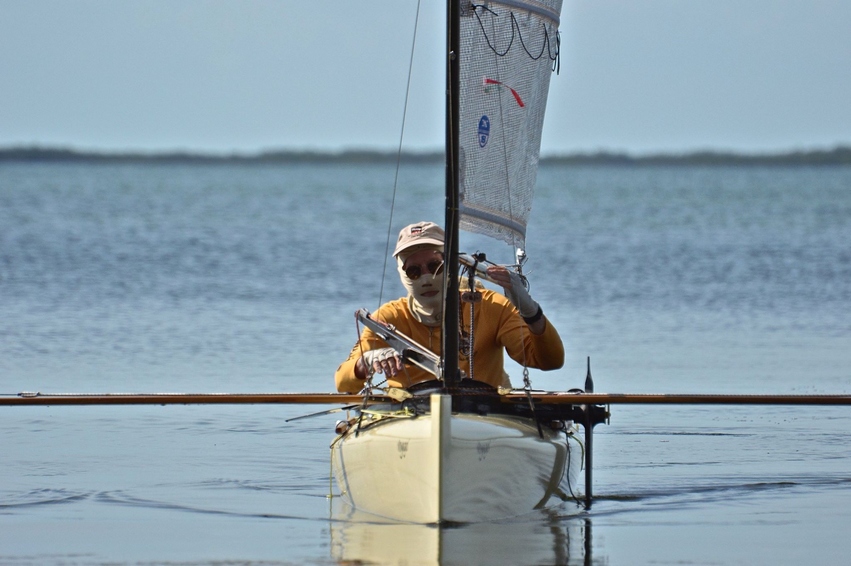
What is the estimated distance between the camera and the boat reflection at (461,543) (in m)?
7.43

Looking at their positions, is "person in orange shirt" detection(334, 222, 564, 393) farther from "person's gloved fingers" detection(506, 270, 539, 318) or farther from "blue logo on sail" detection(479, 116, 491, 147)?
"blue logo on sail" detection(479, 116, 491, 147)

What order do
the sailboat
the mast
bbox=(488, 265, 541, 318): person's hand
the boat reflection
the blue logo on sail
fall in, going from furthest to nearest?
1. the blue logo on sail
2. bbox=(488, 265, 541, 318): person's hand
3. the mast
4. the sailboat
5. the boat reflection

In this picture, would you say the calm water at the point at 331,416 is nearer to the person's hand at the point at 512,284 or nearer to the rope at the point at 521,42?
the person's hand at the point at 512,284

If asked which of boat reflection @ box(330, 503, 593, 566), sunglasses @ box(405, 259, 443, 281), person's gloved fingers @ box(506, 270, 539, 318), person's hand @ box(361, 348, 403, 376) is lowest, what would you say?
boat reflection @ box(330, 503, 593, 566)

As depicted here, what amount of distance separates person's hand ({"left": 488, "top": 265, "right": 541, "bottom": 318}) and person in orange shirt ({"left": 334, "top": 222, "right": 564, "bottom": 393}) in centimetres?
2

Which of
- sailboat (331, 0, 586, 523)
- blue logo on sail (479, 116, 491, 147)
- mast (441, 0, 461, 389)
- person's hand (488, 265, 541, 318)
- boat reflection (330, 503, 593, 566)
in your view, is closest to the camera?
boat reflection (330, 503, 593, 566)

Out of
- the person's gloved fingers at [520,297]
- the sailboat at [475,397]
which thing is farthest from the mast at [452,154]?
the person's gloved fingers at [520,297]

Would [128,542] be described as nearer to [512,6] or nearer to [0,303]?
[512,6]

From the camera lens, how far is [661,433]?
11.5 metres

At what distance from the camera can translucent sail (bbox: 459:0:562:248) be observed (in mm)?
8195

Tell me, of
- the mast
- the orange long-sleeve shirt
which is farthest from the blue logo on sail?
the orange long-sleeve shirt

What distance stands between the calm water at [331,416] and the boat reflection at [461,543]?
0.06ft

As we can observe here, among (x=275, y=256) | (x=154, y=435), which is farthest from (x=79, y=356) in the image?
(x=275, y=256)

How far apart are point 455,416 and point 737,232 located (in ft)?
97.5
